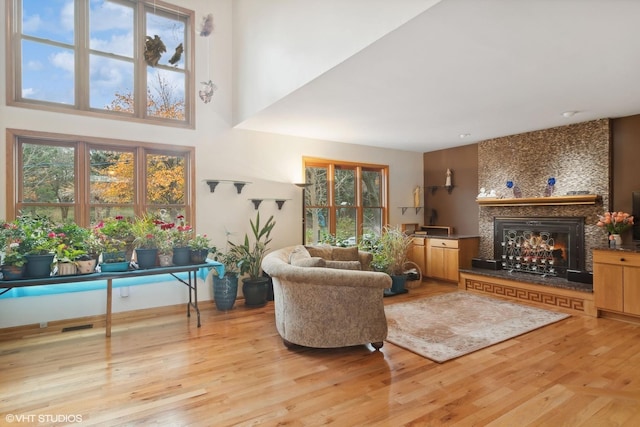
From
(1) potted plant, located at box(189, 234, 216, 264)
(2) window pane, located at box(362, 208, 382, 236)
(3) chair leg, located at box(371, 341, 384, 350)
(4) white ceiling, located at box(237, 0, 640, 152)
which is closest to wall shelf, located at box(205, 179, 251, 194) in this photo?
(4) white ceiling, located at box(237, 0, 640, 152)

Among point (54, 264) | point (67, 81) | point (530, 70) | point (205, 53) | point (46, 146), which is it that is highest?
point (205, 53)

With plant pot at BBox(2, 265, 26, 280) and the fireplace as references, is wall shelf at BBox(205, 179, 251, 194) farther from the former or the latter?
the fireplace

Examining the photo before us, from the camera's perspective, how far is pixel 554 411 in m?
2.28

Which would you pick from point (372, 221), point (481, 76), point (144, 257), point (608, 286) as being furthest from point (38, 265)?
point (608, 286)

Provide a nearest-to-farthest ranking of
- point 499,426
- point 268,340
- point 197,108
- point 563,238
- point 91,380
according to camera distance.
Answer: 1. point 499,426
2. point 91,380
3. point 268,340
4. point 197,108
5. point 563,238

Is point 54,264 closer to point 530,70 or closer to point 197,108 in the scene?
point 197,108

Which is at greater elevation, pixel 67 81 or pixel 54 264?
pixel 67 81

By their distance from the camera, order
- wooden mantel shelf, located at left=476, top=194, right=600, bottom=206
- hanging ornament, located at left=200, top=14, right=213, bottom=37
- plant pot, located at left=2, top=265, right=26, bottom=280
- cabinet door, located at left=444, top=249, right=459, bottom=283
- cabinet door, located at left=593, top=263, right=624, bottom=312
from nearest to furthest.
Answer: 1. plant pot, located at left=2, top=265, right=26, bottom=280
2. hanging ornament, located at left=200, top=14, right=213, bottom=37
3. cabinet door, located at left=593, top=263, right=624, bottom=312
4. wooden mantel shelf, located at left=476, top=194, right=600, bottom=206
5. cabinet door, located at left=444, top=249, right=459, bottom=283

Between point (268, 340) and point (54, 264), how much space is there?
7.16 feet

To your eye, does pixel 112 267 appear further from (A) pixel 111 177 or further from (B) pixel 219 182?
(B) pixel 219 182

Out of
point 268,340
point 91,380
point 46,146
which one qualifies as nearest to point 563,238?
point 268,340

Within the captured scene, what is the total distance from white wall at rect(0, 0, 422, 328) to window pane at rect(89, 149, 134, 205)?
0.27 m

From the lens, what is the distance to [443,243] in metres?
→ 6.20

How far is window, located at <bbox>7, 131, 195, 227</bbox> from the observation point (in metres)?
3.96
